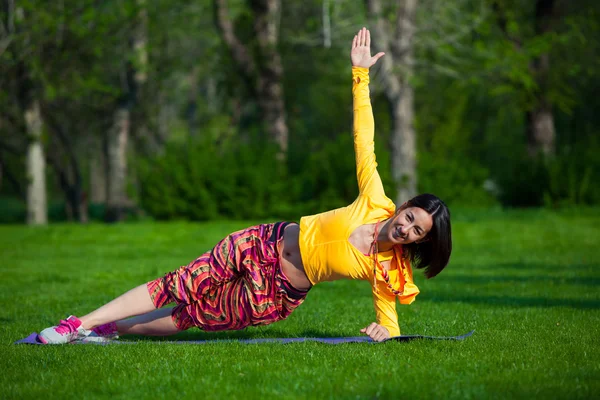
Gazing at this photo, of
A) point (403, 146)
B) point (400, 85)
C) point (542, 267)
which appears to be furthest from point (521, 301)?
point (400, 85)

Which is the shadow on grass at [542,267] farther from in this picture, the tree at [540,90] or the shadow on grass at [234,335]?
the tree at [540,90]

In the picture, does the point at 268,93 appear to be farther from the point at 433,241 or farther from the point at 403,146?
the point at 433,241

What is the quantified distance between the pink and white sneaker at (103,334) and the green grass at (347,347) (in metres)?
0.27

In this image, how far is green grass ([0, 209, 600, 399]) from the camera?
5301 mm

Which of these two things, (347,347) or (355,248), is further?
(347,347)

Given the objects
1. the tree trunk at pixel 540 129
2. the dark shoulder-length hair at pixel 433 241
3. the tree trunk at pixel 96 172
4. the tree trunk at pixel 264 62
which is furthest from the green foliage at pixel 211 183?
the tree trunk at pixel 96 172

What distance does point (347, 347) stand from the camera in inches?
256

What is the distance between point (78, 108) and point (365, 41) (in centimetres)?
2476

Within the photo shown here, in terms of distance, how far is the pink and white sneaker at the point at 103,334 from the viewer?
6.89 m

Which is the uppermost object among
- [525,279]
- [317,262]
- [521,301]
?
[317,262]

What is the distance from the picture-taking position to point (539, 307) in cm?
Result: 886

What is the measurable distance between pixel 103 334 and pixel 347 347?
200 centimetres

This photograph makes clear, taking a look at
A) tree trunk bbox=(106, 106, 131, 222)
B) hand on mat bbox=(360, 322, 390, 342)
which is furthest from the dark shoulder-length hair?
tree trunk bbox=(106, 106, 131, 222)

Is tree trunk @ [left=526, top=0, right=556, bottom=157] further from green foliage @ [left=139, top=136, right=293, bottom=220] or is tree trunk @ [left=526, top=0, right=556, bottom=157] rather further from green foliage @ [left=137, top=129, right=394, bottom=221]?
green foliage @ [left=139, top=136, right=293, bottom=220]
